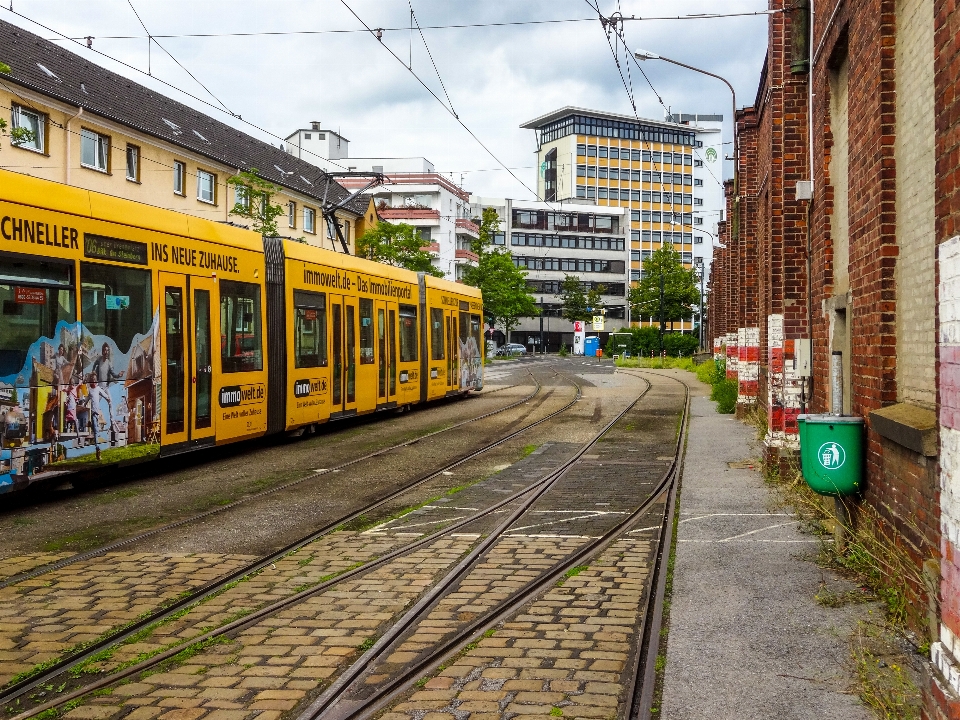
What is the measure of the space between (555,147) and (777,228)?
111 metres

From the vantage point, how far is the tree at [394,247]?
53.1 metres

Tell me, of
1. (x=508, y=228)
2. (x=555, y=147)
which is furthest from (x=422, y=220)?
(x=555, y=147)

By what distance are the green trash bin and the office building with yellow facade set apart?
11232 centimetres

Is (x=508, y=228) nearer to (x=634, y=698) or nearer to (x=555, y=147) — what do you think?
(x=555, y=147)

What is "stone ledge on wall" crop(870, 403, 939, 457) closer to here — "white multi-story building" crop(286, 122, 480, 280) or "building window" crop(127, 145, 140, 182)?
"building window" crop(127, 145, 140, 182)

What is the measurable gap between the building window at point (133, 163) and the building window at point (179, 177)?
268 centimetres

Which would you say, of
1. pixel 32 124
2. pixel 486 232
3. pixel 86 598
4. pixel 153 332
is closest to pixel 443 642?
pixel 86 598

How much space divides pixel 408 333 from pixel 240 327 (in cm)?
839

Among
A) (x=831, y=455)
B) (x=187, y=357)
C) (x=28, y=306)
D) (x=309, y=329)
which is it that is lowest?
(x=831, y=455)

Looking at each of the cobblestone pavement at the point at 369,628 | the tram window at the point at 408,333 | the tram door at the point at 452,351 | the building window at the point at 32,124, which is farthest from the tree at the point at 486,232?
the cobblestone pavement at the point at 369,628

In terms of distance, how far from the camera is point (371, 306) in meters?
19.6

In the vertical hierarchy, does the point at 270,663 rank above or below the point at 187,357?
below

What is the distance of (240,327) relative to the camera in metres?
14.1

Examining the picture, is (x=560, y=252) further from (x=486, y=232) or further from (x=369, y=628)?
(x=369, y=628)
